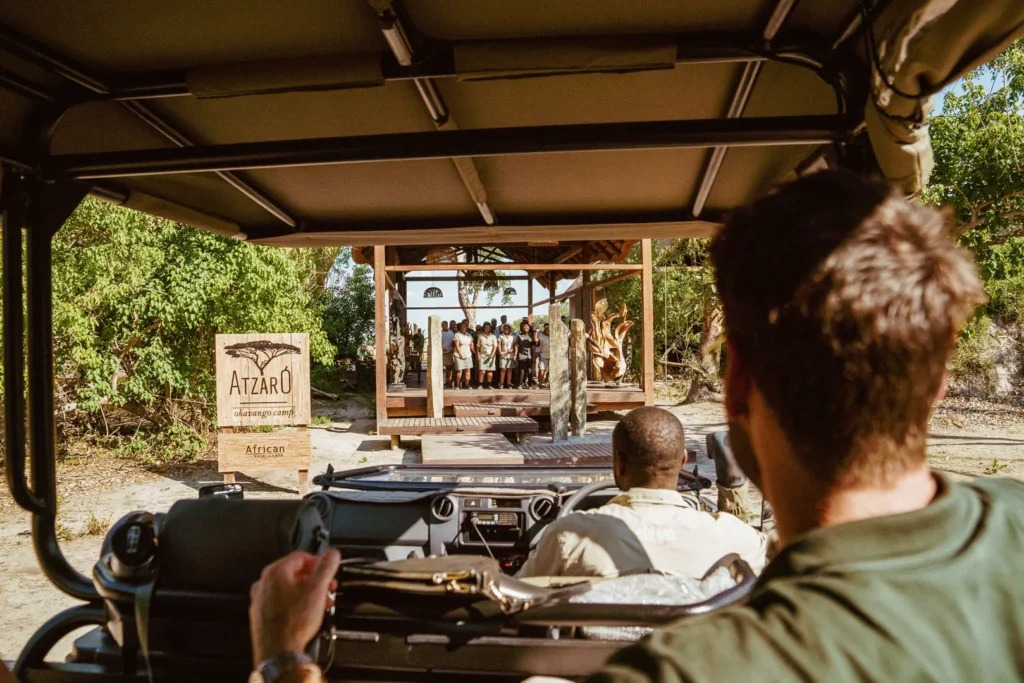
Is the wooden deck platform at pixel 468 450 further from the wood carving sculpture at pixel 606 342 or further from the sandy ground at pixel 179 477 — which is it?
the wood carving sculpture at pixel 606 342

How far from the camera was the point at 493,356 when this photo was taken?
17938mm

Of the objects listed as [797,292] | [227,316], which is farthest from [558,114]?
[227,316]

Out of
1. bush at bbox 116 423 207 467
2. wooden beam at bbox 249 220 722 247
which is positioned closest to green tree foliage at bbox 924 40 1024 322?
wooden beam at bbox 249 220 722 247

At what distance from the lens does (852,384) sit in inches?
31.9

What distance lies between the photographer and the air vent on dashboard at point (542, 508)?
3205mm

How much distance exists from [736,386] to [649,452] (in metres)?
1.61

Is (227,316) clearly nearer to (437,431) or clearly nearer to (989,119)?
(437,431)

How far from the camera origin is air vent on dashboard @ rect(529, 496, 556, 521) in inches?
126

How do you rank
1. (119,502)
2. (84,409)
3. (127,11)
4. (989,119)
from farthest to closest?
(84,409), (989,119), (119,502), (127,11)

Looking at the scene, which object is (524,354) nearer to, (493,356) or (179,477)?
(493,356)

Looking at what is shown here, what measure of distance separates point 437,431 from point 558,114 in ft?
34.0

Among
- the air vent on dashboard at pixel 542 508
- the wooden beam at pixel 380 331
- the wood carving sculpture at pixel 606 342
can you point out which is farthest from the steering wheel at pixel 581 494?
the wood carving sculpture at pixel 606 342

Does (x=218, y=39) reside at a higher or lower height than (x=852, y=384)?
higher

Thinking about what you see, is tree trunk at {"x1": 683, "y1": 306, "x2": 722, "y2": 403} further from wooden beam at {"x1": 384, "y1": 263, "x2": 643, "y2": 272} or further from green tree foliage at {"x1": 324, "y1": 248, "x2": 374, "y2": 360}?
green tree foliage at {"x1": 324, "y1": 248, "x2": 374, "y2": 360}
